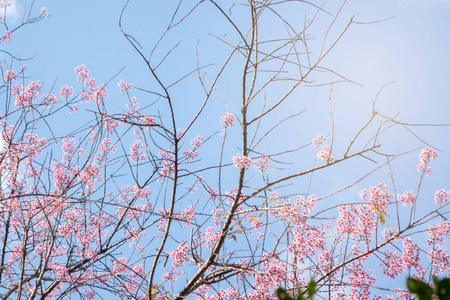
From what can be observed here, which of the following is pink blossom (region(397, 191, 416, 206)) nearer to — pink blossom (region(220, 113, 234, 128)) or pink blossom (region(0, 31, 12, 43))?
pink blossom (region(220, 113, 234, 128))

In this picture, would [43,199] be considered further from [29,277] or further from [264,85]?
[264,85]

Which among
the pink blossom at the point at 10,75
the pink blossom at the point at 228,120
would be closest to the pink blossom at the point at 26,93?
the pink blossom at the point at 10,75

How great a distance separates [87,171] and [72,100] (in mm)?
800

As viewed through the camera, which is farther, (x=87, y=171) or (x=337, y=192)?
(x=87, y=171)

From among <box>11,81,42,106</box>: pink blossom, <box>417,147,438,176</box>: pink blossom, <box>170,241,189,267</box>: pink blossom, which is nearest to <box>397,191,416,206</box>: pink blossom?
<box>417,147,438,176</box>: pink blossom

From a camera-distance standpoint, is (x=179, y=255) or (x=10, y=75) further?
(x=10, y=75)

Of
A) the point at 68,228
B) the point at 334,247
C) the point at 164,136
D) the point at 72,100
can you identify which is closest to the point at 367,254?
the point at 334,247

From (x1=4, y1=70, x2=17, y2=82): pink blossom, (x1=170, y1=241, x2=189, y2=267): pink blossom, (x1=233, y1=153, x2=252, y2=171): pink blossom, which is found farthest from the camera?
(x1=4, y1=70, x2=17, y2=82): pink blossom

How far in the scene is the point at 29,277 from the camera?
4402 mm

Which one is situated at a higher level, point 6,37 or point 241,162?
point 6,37

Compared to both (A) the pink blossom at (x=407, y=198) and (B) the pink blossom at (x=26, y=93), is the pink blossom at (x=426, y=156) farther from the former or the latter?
(B) the pink blossom at (x=26, y=93)

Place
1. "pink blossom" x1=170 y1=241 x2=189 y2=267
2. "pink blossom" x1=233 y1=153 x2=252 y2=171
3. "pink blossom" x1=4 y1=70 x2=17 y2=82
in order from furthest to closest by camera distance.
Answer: "pink blossom" x1=4 y1=70 x2=17 y2=82, "pink blossom" x1=170 y1=241 x2=189 y2=267, "pink blossom" x1=233 y1=153 x2=252 y2=171

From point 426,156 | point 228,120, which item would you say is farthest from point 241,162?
point 426,156

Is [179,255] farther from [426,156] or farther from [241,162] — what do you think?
[426,156]
